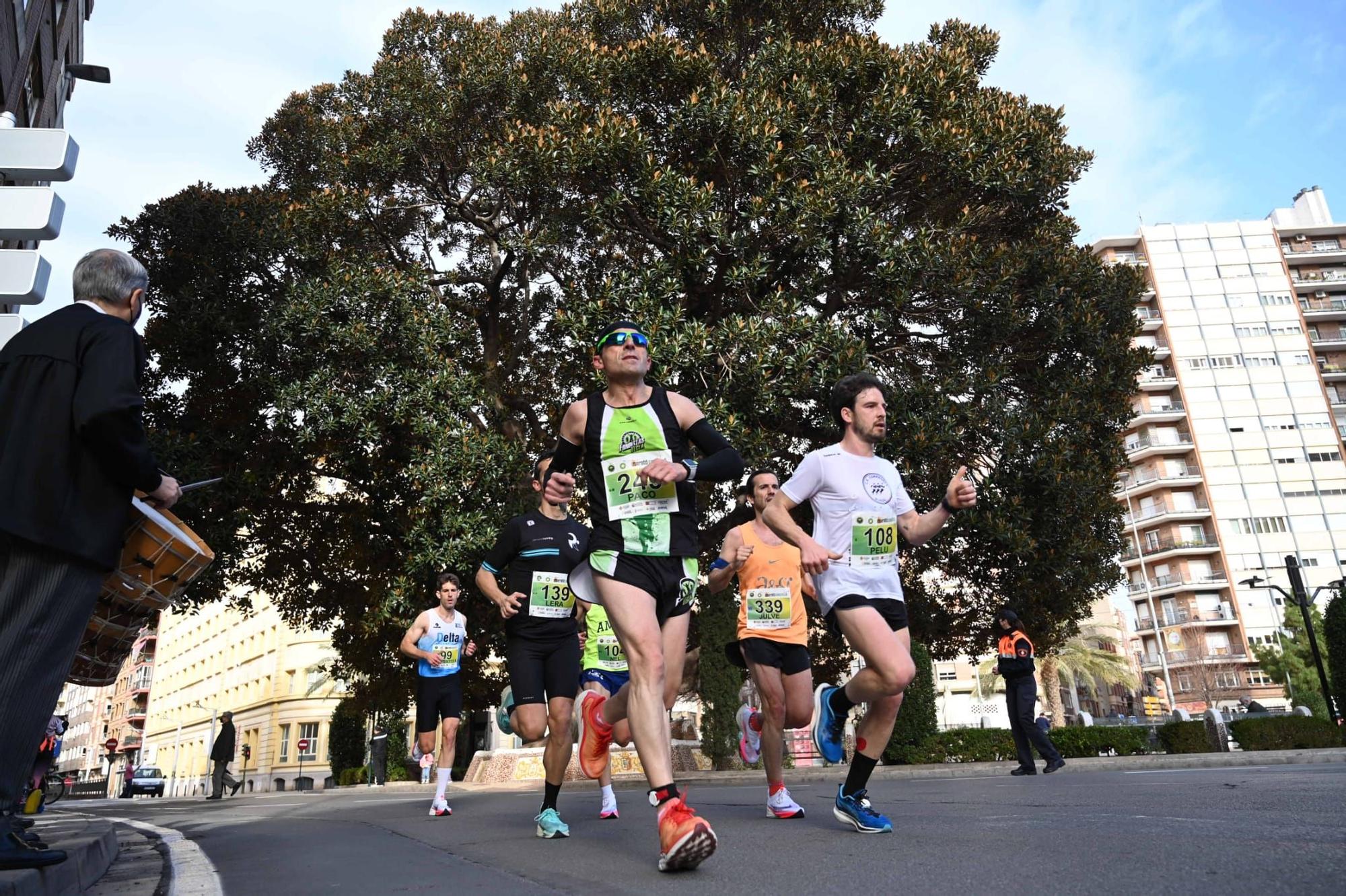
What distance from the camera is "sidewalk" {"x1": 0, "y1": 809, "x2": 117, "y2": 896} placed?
257cm

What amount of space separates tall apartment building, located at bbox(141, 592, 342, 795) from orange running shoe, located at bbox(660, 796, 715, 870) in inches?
1749

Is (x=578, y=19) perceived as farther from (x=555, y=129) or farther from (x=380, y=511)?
(x=380, y=511)

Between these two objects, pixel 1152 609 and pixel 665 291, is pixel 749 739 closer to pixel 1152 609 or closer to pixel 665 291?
pixel 665 291

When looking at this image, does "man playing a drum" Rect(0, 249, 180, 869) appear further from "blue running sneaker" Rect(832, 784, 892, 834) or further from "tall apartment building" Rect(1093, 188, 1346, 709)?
"tall apartment building" Rect(1093, 188, 1346, 709)

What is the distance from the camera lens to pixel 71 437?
2992 millimetres

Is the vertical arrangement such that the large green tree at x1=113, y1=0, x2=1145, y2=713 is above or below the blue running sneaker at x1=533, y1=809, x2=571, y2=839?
above

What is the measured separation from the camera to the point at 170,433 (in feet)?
42.5

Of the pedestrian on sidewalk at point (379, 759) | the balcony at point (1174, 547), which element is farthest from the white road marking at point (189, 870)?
the balcony at point (1174, 547)

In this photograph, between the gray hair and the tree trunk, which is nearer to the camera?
the gray hair

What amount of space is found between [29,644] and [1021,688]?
1006 centimetres

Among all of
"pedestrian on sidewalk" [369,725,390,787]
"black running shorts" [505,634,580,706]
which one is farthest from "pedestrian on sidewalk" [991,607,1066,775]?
"pedestrian on sidewalk" [369,725,390,787]

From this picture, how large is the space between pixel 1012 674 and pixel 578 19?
12671 millimetres

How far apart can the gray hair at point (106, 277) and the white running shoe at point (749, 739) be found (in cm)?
415

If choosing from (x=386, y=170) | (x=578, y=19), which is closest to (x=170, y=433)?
(x=386, y=170)
